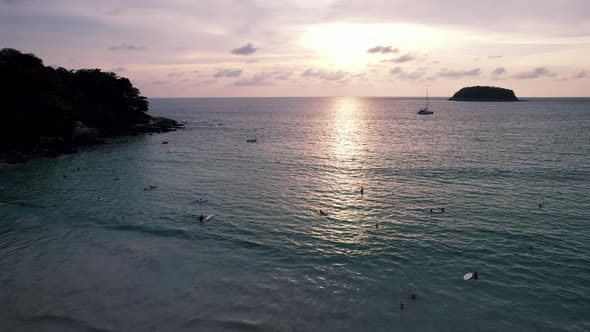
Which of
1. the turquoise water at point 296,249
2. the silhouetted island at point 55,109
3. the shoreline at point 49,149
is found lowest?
the turquoise water at point 296,249

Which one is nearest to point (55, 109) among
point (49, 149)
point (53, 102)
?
point (53, 102)

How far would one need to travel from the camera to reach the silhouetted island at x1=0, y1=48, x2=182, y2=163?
65500mm

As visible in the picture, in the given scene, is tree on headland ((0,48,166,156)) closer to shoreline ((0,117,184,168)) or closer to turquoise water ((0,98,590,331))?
shoreline ((0,117,184,168))

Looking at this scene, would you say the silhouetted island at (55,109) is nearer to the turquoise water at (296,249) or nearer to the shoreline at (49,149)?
the shoreline at (49,149)

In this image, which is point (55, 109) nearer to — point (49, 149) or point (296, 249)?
point (49, 149)

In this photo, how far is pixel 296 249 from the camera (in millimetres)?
29094

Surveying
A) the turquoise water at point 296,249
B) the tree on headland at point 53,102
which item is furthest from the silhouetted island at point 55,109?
the turquoise water at point 296,249

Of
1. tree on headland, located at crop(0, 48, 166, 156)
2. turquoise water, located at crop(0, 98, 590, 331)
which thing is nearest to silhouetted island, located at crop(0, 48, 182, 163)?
tree on headland, located at crop(0, 48, 166, 156)

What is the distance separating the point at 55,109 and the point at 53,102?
183cm

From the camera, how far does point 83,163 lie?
61500 millimetres

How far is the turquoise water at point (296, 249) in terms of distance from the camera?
2044 cm

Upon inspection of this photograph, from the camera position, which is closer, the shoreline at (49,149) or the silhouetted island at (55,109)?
the shoreline at (49,149)

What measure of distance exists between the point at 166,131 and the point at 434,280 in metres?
103

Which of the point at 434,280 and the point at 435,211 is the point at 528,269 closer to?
the point at 434,280
